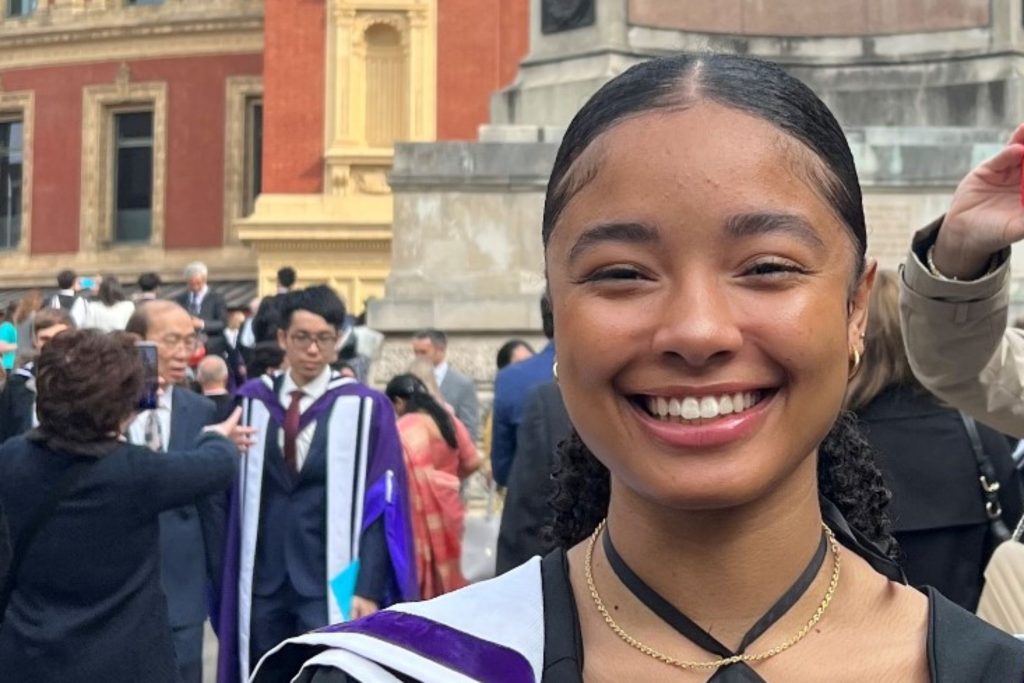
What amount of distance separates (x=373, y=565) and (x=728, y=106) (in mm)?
5236

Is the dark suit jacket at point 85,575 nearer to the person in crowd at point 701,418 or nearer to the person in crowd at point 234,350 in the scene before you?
the person in crowd at point 701,418

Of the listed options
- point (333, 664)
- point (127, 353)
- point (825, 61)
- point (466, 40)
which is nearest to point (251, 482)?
point (127, 353)

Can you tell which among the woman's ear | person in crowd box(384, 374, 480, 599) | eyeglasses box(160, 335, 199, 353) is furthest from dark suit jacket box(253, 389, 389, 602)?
the woman's ear

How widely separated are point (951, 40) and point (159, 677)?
27.9ft

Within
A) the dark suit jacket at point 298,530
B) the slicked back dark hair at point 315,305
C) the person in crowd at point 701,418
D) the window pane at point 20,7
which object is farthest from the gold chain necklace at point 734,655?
the window pane at point 20,7

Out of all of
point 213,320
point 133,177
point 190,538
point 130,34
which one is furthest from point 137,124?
point 190,538

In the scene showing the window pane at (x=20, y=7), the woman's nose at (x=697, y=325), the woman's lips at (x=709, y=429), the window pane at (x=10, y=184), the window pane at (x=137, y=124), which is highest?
the window pane at (x=20, y=7)

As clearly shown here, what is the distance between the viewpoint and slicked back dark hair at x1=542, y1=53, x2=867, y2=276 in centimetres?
197

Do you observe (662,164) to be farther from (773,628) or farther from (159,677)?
(159,677)

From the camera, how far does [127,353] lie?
5648mm

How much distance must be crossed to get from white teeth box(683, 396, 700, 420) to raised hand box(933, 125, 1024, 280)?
1.10 meters

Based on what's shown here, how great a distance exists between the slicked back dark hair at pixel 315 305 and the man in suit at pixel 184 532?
17.6 inches

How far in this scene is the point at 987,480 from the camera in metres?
5.00

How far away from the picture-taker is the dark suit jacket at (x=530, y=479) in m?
5.61
